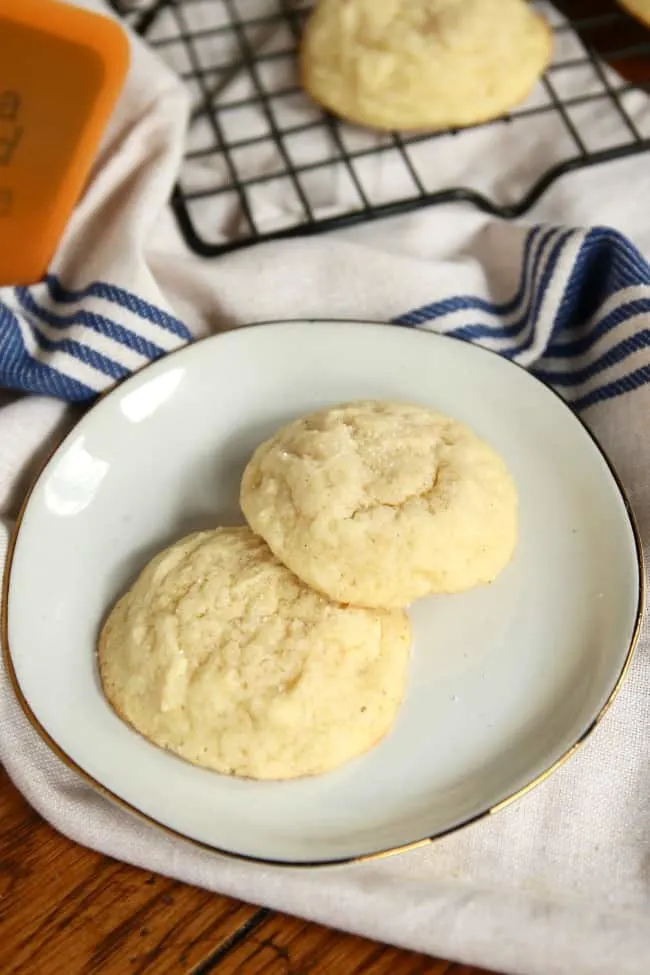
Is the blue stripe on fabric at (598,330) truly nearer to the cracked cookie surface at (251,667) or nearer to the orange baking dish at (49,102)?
the cracked cookie surface at (251,667)

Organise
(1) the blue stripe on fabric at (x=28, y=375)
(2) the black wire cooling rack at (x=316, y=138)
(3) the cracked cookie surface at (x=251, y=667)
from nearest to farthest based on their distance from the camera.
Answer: (3) the cracked cookie surface at (x=251, y=667) < (1) the blue stripe on fabric at (x=28, y=375) < (2) the black wire cooling rack at (x=316, y=138)

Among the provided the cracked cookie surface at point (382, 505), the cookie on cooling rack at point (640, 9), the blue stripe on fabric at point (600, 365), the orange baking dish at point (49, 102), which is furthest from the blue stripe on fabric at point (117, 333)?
the cookie on cooling rack at point (640, 9)

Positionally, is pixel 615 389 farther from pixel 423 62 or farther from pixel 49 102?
pixel 49 102

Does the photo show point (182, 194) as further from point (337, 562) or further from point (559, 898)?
point (559, 898)

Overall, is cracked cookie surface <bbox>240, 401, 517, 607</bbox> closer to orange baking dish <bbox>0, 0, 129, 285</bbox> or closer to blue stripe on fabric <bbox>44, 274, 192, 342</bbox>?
blue stripe on fabric <bbox>44, 274, 192, 342</bbox>

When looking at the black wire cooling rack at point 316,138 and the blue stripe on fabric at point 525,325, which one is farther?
the black wire cooling rack at point 316,138

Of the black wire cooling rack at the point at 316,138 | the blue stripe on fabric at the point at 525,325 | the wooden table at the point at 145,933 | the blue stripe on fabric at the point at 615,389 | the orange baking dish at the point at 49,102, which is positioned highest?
the orange baking dish at the point at 49,102

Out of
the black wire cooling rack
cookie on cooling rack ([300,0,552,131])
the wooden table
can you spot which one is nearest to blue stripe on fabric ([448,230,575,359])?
the black wire cooling rack
